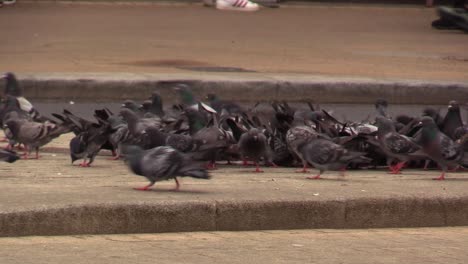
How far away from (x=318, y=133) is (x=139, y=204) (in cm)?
272

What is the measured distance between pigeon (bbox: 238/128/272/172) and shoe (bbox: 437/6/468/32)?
57.8ft

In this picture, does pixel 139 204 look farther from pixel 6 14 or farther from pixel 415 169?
pixel 6 14

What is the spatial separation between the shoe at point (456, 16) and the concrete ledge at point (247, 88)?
967 centimetres

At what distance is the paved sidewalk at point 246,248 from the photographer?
7.19m

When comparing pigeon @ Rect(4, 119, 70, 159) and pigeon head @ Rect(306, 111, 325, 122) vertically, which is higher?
pigeon head @ Rect(306, 111, 325, 122)

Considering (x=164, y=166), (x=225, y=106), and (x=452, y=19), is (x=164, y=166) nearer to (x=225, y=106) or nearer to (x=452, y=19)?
(x=225, y=106)

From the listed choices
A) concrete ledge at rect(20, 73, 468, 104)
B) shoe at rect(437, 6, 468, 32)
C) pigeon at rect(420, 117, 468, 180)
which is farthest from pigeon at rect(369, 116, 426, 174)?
shoe at rect(437, 6, 468, 32)

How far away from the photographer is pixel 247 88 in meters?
17.0

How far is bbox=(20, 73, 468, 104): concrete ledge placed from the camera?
1673cm

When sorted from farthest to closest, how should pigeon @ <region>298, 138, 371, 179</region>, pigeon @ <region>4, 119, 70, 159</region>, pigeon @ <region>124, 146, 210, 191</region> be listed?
pigeon @ <region>4, 119, 70, 159</region> → pigeon @ <region>298, 138, 371, 179</region> → pigeon @ <region>124, 146, 210, 191</region>

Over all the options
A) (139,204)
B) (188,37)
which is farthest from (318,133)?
(188,37)

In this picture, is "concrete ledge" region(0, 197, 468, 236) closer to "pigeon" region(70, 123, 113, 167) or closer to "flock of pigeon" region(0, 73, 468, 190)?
"flock of pigeon" region(0, 73, 468, 190)

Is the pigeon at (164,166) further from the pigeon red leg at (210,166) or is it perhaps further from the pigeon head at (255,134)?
the pigeon red leg at (210,166)

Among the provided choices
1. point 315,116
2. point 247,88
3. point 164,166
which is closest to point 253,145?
point 315,116
